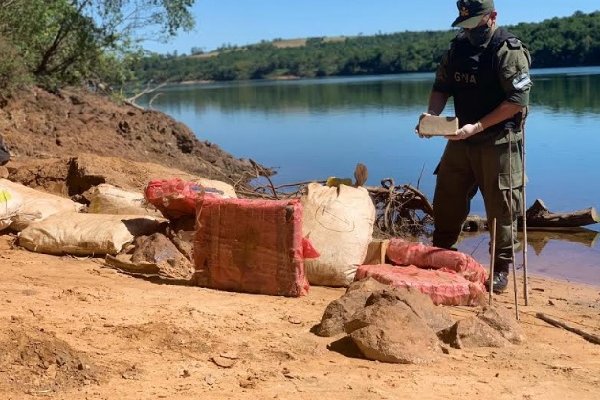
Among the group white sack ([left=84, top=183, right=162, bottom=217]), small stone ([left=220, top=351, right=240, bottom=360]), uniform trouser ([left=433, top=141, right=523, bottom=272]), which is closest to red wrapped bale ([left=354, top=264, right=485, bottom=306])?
uniform trouser ([left=433, top=141, right=523, bottom=272])

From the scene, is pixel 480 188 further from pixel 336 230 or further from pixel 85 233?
pixel 85 233

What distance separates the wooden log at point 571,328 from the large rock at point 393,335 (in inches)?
40.4

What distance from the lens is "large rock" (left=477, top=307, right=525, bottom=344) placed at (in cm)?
435

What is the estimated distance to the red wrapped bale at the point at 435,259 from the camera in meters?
5.65

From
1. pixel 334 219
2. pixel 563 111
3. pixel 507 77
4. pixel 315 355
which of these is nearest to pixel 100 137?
pixel 334 219

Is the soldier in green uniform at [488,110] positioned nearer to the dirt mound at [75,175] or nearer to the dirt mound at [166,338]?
the dirt mound at [166,338]

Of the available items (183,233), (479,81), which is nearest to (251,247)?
(183,233)

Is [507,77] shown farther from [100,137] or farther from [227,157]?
[227,157]

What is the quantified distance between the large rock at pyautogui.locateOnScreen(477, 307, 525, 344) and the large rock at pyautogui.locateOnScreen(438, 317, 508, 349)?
6cm

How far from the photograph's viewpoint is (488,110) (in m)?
5.62

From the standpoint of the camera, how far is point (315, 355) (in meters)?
4.03

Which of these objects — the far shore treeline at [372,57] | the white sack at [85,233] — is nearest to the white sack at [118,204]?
the white sack at [85,233]

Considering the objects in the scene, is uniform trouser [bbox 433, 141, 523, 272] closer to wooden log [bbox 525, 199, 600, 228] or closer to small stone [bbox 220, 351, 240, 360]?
small stone [bbox 220, 351, 240, 360]

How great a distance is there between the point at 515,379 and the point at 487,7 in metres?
2.65
